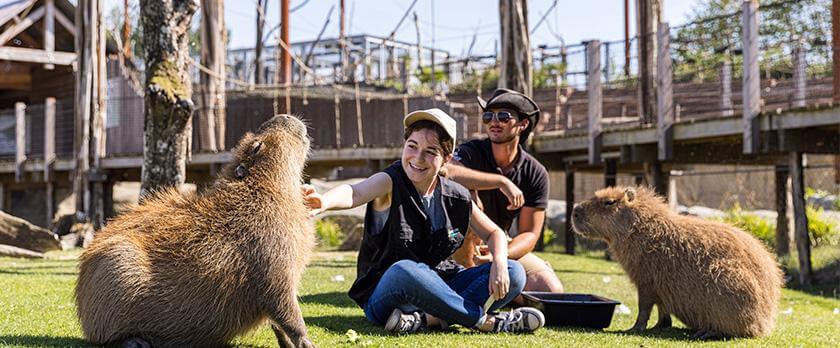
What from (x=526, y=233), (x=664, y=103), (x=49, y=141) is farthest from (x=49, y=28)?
(x=526, y=233)

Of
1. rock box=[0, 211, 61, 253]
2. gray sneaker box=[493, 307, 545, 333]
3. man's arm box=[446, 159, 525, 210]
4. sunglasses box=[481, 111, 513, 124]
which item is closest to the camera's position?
gray sneaker box=[493, 307, 545, 333]

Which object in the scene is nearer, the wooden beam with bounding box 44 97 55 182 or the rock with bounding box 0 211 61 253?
the rock with bounding box 0 211 61 253

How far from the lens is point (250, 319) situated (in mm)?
3938

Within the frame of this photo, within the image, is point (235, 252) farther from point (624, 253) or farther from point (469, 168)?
point (624, 253)

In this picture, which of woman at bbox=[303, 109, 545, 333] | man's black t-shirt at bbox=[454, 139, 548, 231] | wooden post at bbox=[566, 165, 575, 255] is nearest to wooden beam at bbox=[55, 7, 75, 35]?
wooden post at bbox=[566, 165, 575, 255]

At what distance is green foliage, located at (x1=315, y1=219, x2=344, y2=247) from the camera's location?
14383 millimetres

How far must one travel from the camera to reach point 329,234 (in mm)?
14492

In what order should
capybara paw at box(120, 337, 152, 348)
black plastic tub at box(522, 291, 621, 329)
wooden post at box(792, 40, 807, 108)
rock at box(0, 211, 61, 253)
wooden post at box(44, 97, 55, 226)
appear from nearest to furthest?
capybara paw at box(120, 337, 152, 348), black plastic tub at box(522, 291, 621, 329), rock at box(0, 211, 61, 253), wooden post at box(792, 40, 807, 108), wooden post at box(44, 97, 55, 226)

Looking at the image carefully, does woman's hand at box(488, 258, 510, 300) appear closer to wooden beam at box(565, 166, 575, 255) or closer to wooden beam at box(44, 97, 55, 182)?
wooden beam at box(565, 166, 575, 255)

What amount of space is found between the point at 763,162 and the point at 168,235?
12.7 meters

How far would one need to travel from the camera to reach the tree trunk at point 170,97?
25.5 feet

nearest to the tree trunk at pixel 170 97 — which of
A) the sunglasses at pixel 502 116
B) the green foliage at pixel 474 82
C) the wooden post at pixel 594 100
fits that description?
the sunglasses at pixel 502 116

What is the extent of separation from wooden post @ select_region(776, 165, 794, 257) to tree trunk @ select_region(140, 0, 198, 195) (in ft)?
28.7

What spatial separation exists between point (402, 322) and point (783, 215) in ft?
32.3
